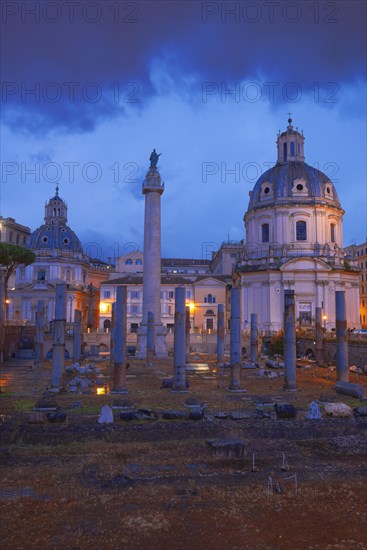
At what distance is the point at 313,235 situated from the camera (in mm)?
68188

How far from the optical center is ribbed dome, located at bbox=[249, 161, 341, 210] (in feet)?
226

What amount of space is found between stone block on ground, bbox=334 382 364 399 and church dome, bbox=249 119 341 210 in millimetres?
48717

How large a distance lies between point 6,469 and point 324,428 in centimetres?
948

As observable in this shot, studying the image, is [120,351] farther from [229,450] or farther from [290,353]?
[229,450]

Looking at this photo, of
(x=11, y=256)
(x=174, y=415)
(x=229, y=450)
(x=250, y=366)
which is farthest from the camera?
(x=11, y=256)

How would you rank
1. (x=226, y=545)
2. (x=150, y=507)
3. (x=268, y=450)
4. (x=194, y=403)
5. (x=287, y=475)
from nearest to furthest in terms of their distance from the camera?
(x=226, y=545)
(x=150, y=507)
(x=287, y=475)
(x=268, y=450)
(x=194, y=403)

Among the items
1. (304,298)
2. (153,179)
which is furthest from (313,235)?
(153,179)

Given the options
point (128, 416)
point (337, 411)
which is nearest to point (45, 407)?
point (128, 416)

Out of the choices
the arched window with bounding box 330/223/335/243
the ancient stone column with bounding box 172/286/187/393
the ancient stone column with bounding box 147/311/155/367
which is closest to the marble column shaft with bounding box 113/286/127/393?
the ancient stone column with bounding box 172/286/187/393

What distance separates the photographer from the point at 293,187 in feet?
228

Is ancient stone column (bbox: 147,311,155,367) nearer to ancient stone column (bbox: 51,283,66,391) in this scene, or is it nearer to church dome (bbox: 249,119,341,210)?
ancient stone column (bbox: 51,283,66,391)

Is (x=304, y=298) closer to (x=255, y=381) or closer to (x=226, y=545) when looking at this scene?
(x=255, y=381)

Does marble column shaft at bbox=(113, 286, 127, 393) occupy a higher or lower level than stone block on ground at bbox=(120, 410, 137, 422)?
higher

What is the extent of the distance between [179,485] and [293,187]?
211 ft
